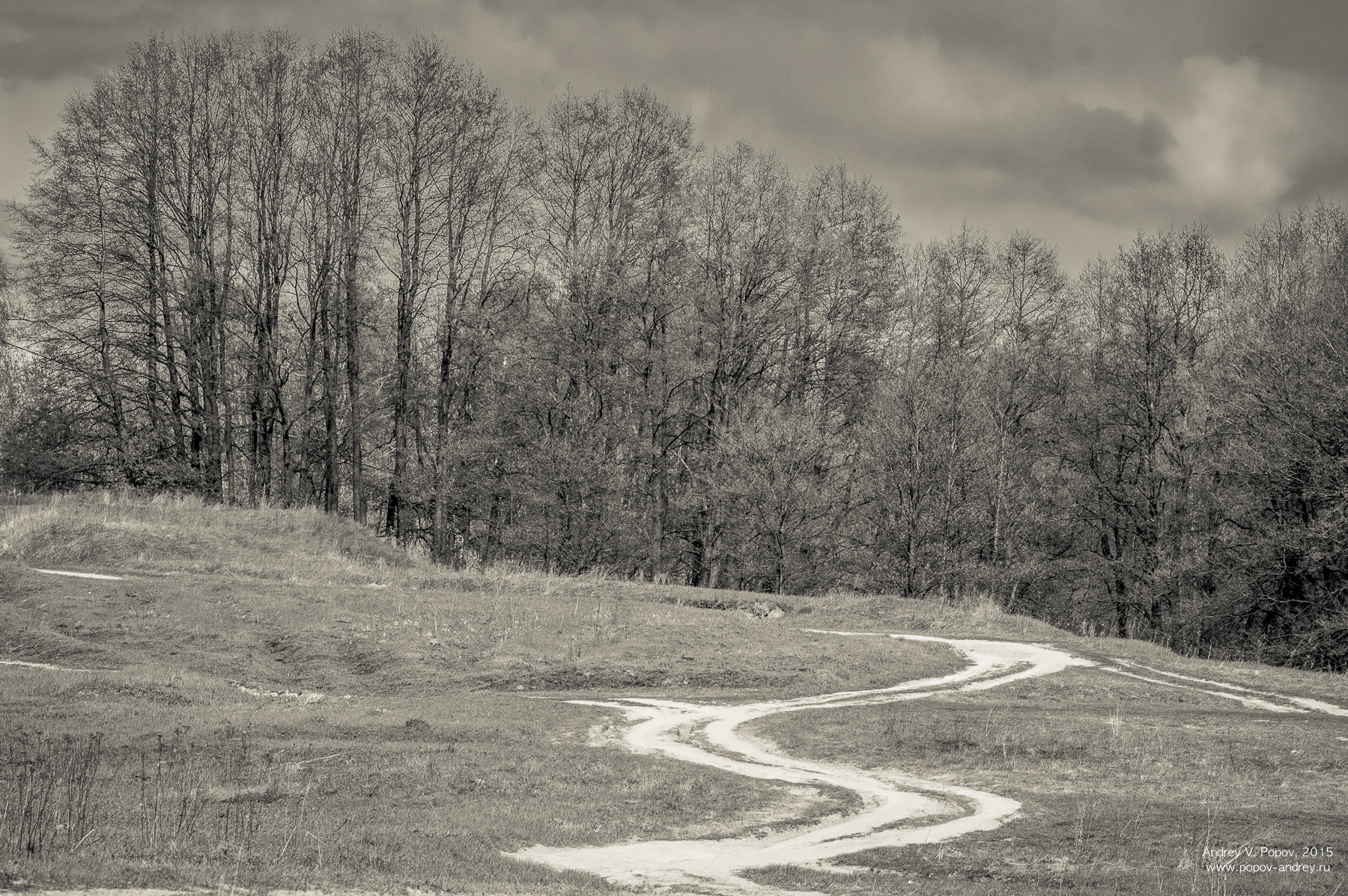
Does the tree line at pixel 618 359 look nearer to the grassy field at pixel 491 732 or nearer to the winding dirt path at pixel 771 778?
the grassy field at pixel 491 732

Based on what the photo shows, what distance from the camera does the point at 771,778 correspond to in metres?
14.1

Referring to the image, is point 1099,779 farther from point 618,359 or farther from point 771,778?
point 618,359

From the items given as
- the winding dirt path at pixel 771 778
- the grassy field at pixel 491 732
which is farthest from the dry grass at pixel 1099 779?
the winding dirt path at pixel 771 778

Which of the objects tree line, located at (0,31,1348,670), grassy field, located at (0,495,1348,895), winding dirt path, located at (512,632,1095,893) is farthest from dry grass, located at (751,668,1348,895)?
tree line, located at (0,31,1348,670)

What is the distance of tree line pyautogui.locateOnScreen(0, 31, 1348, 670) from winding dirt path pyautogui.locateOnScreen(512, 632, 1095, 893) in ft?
63.8

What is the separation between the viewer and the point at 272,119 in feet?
146

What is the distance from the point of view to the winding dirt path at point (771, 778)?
997cm

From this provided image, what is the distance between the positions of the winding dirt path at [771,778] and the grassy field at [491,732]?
1.41 ft

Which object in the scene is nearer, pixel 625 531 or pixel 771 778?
pixel 771 778

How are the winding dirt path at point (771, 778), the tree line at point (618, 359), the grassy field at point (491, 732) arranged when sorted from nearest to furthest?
the grassy field at point (491, 732) < the winding dirt path at point (771, 778) < the tree line at point (618, 359)

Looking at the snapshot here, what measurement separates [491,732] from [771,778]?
454cm

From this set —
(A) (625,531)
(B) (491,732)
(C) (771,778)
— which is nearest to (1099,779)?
(C) (771,778)

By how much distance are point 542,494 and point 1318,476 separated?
2709cm

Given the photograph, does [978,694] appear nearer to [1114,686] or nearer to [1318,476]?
[1114,686]
